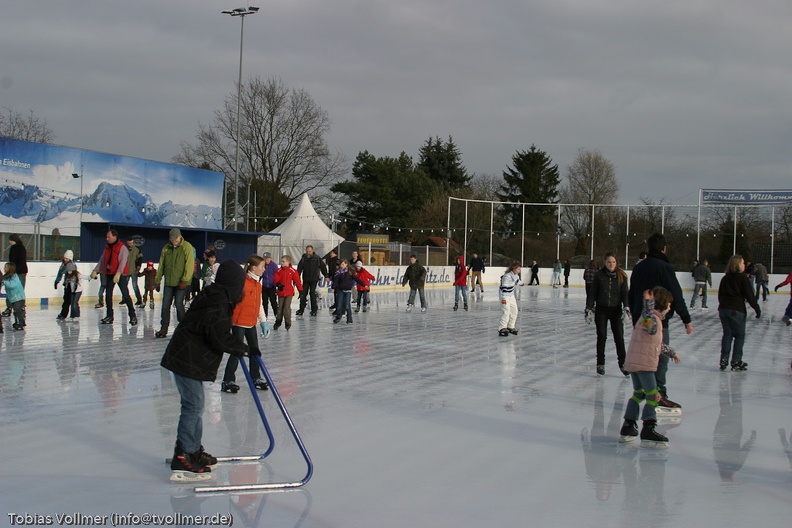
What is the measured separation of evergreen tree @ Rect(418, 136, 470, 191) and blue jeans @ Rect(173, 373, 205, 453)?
70.6 metres

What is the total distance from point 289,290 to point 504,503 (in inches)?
356

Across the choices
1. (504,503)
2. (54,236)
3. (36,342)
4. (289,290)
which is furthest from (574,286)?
(504,503)

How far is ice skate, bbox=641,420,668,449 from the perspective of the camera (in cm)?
604

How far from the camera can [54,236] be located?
71.7ft

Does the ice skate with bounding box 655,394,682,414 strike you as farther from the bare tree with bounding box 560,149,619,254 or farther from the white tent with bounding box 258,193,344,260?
the bare tree with bounding box 560,149,619,254

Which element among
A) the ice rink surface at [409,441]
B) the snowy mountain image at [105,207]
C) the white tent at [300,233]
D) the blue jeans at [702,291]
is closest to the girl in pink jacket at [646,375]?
the ice rink surface at [409,441]

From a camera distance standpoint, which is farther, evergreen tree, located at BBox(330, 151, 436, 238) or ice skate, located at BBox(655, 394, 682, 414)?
evergreen tree, located at BBox(330, 151, 436, 238)

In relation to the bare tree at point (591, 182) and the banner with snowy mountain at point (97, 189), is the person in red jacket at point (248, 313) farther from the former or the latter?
the bare tree at point (591, 182)

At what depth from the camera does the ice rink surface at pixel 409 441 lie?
441cm

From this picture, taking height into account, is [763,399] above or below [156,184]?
below

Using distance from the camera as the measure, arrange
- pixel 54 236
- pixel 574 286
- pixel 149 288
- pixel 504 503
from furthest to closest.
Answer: pixel 574 286
pixel 54 236
pixel 149 288
pixel 504 503

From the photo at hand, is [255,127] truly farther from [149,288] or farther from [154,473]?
[154,473]

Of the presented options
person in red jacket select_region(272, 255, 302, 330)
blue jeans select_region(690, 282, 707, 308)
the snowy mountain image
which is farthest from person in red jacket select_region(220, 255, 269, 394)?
the snowy mountain image

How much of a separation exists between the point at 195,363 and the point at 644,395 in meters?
3.49
